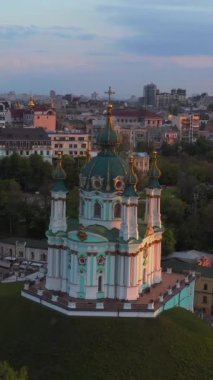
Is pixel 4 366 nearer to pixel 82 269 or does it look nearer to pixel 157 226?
pixel 82 269

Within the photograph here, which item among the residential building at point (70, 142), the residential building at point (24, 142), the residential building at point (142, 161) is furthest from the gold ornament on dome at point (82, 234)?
the residential building at point (70, 142)

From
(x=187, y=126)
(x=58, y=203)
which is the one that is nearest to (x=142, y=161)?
(x=58, y=203)

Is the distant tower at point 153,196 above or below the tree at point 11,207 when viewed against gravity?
above

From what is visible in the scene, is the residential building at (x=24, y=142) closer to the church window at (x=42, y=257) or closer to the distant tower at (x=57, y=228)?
the church window at (x=42, y=257)

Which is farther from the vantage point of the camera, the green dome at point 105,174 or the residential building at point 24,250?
the residential building at point 24,250

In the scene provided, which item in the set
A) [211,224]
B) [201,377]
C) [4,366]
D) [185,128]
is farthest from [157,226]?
[185,128]

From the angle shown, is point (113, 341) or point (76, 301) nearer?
point (113, 341)

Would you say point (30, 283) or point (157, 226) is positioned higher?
point (157, 226)
